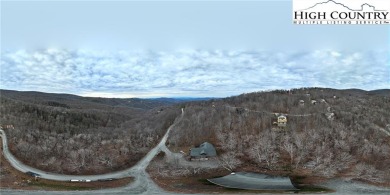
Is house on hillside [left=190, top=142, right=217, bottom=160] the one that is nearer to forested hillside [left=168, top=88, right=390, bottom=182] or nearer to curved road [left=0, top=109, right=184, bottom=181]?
forested hillside [left=168, top=88, right=390, bottom=182]

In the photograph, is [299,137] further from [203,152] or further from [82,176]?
[82,176]

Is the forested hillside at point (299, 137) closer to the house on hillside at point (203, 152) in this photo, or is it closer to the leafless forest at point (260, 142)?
the leafless forest at point (260, 142)

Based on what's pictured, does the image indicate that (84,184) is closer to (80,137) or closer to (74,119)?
(80,137)

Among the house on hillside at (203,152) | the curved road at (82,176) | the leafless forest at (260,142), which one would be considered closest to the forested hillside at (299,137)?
the leafless forest at (260,142)

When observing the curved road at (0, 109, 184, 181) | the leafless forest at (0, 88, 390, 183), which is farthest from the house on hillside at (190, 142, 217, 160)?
the curved road at (0, 109, 184, 181)

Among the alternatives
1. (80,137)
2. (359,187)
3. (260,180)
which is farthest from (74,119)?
(359,187)

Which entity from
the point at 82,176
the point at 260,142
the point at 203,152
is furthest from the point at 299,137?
the point at 82,176
